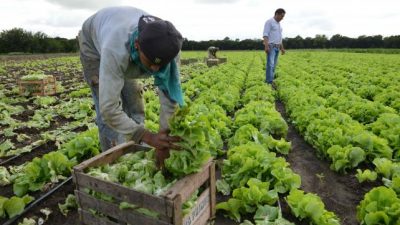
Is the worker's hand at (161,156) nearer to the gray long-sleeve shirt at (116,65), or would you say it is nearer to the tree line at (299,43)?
the gray long-sleeve shirt at (116,65)

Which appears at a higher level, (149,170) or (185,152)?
(185,152)

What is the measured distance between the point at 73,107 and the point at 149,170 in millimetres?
5951

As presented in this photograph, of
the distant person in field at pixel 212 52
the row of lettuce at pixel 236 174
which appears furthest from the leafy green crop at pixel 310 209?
the distant person in field at pixel 212 52

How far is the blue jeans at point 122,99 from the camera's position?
156 inches

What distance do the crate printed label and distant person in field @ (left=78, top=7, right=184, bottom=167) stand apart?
1.72 ft

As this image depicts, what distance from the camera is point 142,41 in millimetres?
2527

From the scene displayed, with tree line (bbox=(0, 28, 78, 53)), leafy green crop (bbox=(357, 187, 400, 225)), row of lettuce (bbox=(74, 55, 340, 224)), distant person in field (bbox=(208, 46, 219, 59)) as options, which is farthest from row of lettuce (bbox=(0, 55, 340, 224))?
tree line (bbox=(0, 28, 78, 53))

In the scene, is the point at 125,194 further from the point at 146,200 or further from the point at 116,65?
the point at 116,65

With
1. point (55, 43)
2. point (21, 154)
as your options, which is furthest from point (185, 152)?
point (55, 43)

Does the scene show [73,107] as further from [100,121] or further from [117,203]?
[117,203]

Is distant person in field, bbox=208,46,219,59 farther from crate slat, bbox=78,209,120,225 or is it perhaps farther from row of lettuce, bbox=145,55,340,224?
crate slat, bbox=78,209,120,225

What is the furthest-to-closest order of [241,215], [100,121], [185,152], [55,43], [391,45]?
[391,45] < [55,43] < [100,121] < [241,215] < [185,152]

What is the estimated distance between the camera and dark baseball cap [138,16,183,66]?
2.50 metres

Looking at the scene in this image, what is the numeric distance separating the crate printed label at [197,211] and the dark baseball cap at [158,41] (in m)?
1.24
